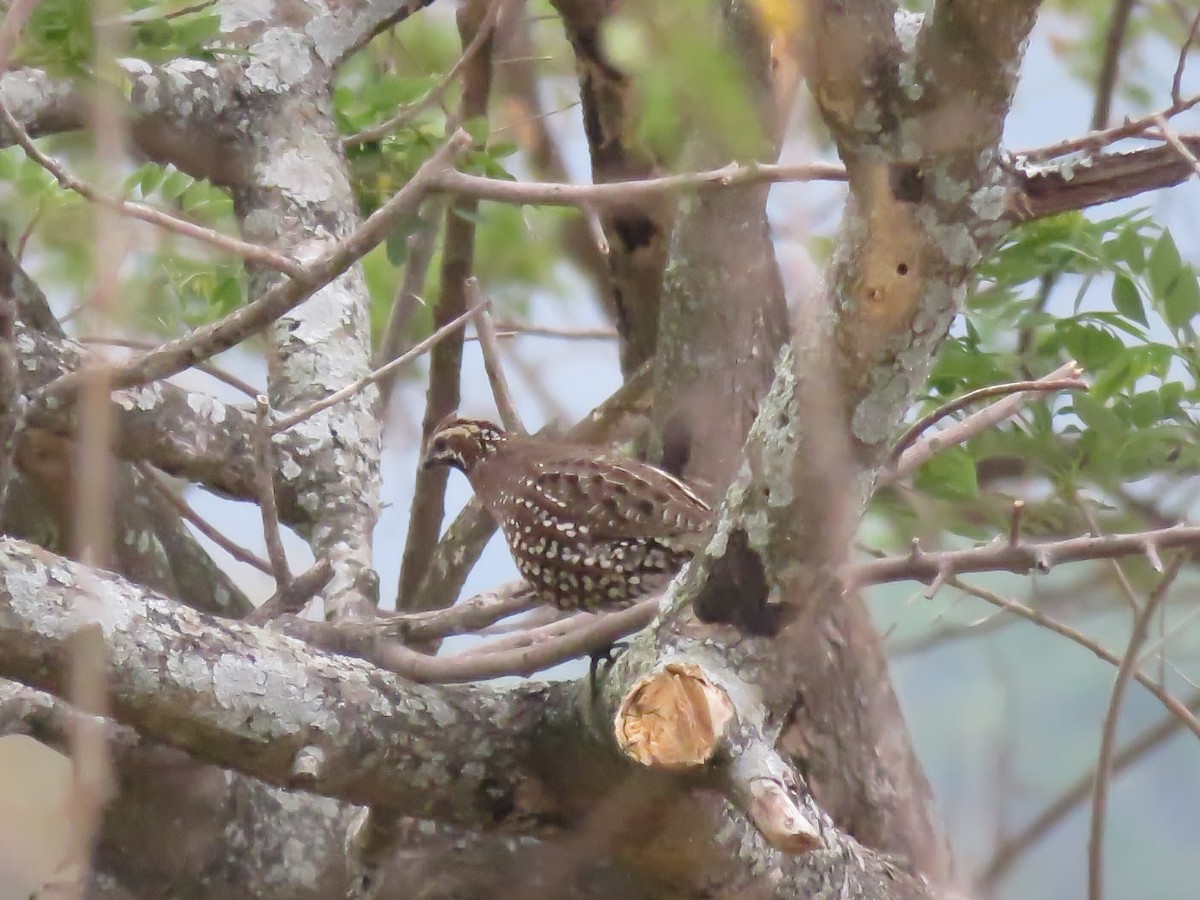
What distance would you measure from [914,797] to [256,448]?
0.95m

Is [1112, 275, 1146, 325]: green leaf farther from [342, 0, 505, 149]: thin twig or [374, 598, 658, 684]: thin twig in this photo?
[342, 0, 505, 149]: thin twig

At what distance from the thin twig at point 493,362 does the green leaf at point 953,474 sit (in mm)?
645

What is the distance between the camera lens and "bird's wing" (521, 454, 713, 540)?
187 centimetres

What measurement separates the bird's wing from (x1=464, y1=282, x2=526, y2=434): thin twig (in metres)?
0.19

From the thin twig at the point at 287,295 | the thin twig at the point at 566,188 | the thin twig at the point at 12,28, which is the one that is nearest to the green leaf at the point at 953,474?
the thin twig at the point at 566,188

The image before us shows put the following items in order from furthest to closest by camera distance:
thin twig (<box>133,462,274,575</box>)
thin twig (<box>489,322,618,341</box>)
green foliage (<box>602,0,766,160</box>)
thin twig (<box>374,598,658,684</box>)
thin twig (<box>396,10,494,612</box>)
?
thin twig (<box>489,322,618,341</box>) < thin twig (<box>396,10,494,612</box>) < thin twig (<box>133,462,274,575</box>) < thin twig (<box>374,598,658,684</box>) < green foliage (<box>602,0,766,160</box>)

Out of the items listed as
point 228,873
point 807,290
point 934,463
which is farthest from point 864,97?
point 228,873

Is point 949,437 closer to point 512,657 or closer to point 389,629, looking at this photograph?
point 512,657

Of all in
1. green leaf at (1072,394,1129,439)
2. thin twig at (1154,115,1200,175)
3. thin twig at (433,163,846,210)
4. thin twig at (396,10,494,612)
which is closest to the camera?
thin twig at (1154,115,1200,175)

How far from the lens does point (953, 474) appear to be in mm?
1837

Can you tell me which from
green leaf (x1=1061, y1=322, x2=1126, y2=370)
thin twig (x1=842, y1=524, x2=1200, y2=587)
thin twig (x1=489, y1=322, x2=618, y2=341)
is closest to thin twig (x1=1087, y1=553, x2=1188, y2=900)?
green leaf (x1=1061, y1=322, x2=1126, y2=370)

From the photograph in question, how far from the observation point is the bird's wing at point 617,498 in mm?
1868

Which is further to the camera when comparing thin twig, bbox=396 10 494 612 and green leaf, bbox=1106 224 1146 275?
thin twig, bbox=396 10 494 612

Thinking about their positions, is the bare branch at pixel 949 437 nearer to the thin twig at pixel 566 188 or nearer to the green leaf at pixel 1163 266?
the green leaf at pixel 1163 266
